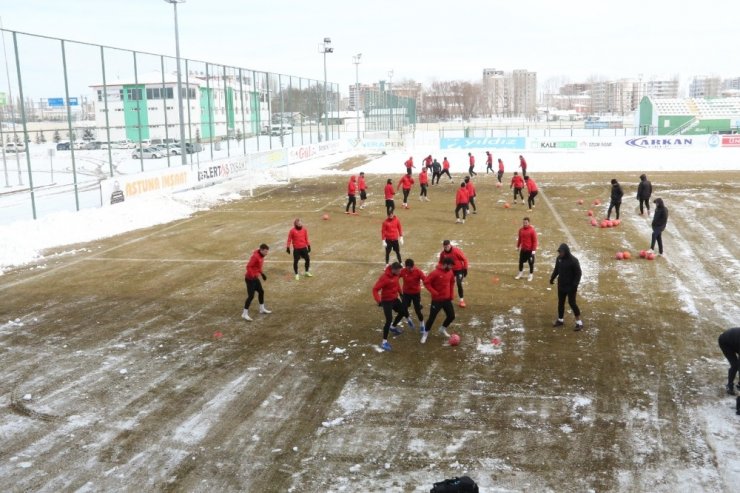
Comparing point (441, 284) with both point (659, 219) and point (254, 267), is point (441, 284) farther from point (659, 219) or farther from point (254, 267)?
point (659, 219)

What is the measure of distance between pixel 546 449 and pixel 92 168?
158 ft

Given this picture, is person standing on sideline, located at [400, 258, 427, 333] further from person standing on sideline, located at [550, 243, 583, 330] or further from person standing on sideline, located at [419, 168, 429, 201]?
person standing on sideline, located at [419, 168, 429, 201]

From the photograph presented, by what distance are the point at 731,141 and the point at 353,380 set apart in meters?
54.7

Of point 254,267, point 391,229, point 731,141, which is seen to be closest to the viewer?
point 254,267

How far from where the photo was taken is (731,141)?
54.1 meters

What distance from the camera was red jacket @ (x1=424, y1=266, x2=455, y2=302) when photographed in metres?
11.4

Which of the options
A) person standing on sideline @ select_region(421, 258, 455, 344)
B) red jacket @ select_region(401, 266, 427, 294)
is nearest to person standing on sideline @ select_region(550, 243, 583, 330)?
person standing on sideline @ select_region(421, 258, 455, 344)

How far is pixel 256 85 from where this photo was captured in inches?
1746

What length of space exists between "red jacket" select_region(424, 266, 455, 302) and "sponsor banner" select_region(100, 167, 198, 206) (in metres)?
18.3

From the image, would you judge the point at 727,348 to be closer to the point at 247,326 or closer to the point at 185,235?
the point at 247,326

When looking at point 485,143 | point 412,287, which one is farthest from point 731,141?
point 412,287

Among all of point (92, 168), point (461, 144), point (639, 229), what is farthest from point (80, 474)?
point (461, 144)

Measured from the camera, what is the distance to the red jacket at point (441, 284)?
11438 mm

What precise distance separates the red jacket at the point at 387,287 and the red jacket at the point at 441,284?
1.90ft
